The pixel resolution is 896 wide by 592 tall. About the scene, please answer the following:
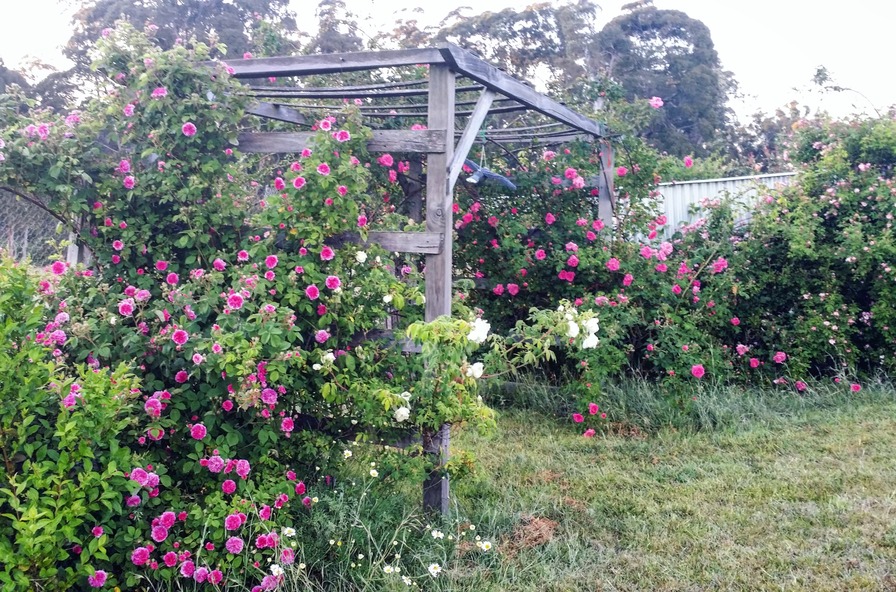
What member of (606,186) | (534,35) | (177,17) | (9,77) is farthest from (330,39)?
(606,186)

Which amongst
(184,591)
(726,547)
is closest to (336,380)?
(184,591)

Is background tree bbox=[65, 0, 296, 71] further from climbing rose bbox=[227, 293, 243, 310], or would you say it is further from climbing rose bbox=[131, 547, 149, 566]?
climbing rose bbox=[131, 547, 149, 566]

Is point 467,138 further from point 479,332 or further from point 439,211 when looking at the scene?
point 479,332

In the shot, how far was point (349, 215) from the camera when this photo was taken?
3.03 metres

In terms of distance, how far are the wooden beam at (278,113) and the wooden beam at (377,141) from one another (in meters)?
0.39

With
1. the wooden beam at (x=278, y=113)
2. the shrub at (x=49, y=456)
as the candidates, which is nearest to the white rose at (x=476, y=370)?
the shrub at (x=49, y=456)

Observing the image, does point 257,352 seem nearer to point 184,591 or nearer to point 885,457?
point 184,591

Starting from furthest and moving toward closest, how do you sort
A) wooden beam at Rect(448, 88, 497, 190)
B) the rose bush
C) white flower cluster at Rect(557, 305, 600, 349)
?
wooden beam at Rect(448, 88, 497, 190), white flower cluster at Rect(557, 305, 600, 349), the rose bush

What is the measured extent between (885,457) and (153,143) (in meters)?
4.08

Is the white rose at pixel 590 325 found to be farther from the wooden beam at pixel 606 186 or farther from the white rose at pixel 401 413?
the wooden beam at pixel 606 186

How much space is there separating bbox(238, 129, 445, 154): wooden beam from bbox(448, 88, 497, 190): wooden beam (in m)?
0.16

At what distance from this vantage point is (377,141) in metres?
3.22

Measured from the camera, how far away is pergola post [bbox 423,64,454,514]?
3074 mm

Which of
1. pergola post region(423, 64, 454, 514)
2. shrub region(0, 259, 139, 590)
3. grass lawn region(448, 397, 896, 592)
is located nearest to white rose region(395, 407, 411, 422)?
pergola post region(423, 64, 454, 514)
